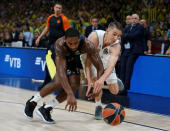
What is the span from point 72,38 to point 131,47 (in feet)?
12.2

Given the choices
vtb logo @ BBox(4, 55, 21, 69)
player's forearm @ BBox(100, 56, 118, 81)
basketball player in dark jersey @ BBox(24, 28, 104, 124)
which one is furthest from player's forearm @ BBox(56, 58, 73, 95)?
vtb logo @ BBox(4, 55, 21, 69)

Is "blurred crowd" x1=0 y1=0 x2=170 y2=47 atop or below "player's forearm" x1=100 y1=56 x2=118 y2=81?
atop

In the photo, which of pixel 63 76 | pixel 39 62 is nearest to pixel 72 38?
pixel 63 76

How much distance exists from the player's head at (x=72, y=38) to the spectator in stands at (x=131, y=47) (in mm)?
3482

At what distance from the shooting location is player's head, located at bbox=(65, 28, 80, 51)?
3506 millimetres

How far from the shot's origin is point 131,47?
23.1ft

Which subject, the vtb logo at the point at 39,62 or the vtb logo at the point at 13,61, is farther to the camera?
the vtb logo at the point at 13,61

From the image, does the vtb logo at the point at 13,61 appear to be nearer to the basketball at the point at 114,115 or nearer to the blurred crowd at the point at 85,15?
the blurred crowd at the point at 85,15

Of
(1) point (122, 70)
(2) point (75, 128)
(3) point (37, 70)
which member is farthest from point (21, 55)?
(2) point (75, 128)

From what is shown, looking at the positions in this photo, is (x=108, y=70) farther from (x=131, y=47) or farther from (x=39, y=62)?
(x=39, y=62)

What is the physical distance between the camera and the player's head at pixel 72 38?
351 cm

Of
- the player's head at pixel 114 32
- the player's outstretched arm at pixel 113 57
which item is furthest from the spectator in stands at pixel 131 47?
the player's head at pixel 114 32

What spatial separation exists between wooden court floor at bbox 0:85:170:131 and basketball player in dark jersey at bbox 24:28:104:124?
0.64 feet

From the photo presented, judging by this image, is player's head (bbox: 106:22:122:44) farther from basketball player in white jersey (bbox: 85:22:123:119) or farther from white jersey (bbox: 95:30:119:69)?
white jersey (bbox: 95:30:119:69)
